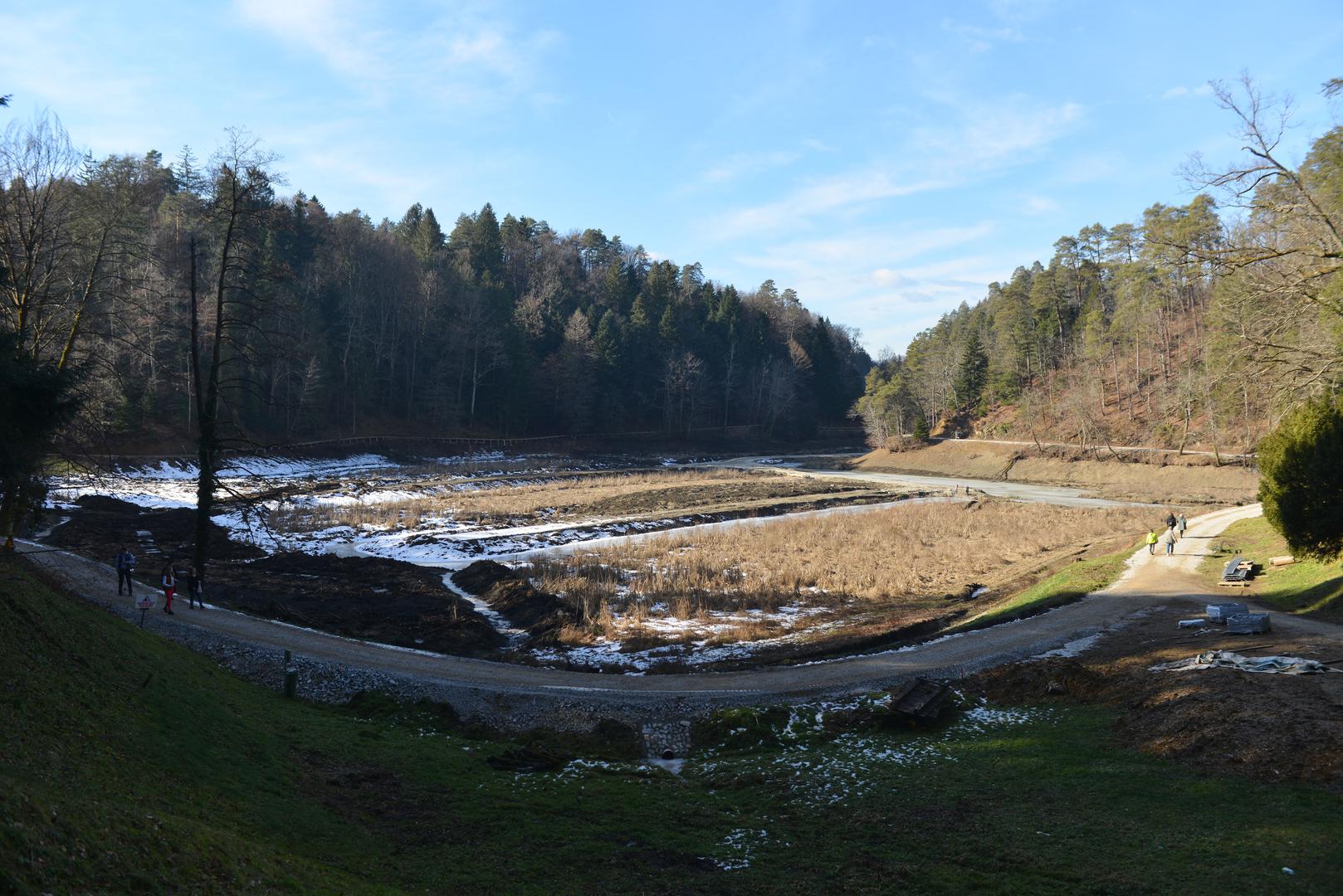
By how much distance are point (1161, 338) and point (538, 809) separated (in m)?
87.4

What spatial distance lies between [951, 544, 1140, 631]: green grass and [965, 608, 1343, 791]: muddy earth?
3.74 m

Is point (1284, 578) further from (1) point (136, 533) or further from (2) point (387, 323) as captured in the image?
(2) point (387, 323)

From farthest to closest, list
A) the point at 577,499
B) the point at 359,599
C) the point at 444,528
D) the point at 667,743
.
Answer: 1. the point at 577,499
2. the point at 444,528
3. the point at 359,599
4. the point at 667,743

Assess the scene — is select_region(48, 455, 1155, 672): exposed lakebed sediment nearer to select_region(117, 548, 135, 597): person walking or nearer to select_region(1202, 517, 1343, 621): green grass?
select_region(117, 548, 135, 597): person walking

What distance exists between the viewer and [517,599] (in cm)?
2594

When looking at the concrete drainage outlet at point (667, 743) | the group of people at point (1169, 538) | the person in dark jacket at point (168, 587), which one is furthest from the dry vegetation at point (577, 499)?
the concrete drainage outlet at point (667, 743)

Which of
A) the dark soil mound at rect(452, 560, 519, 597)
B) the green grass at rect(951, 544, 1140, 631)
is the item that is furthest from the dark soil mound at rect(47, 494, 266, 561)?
the green grass at rect(951, 544, 1140, 631)

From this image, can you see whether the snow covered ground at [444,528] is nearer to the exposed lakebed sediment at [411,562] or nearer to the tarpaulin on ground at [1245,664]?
the exposed lakebed sediment at [411,562]

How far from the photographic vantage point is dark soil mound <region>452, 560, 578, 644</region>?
2347 centimetres

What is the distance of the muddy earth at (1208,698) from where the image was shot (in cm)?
1002

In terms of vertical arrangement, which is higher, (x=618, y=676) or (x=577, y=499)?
(x=577, y=499)

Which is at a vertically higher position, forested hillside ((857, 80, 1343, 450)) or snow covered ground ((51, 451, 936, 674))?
forested hillside ((857, 80, 1343, 450))

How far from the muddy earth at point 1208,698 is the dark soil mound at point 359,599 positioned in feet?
48.2

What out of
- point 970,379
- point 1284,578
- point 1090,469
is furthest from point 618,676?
point 970,379
